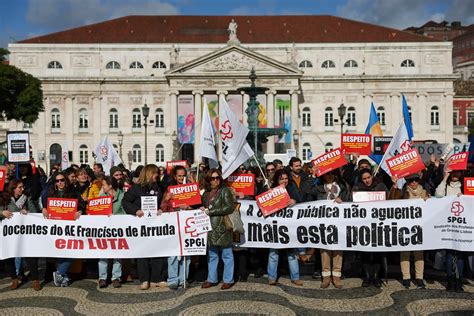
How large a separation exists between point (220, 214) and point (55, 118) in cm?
5615

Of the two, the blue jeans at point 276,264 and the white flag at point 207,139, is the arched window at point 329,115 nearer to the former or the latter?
the white flag at point 207,139

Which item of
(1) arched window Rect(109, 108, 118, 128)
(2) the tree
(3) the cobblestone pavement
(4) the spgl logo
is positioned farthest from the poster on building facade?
(4) the spgl logo

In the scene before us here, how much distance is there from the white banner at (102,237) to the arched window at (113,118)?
5258cm

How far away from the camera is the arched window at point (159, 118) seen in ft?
198

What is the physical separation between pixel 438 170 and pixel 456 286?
428 cm

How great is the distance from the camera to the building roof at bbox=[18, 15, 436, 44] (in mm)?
61688

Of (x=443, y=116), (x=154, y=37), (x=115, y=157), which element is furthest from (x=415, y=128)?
(x=115, y=157)


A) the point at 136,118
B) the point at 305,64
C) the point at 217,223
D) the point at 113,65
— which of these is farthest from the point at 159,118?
the point at 217,223

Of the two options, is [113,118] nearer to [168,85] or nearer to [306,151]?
[168,85]

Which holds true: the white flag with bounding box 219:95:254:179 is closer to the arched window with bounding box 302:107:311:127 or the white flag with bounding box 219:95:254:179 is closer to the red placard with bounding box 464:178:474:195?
the red placard with bounding box 464:178:474:195


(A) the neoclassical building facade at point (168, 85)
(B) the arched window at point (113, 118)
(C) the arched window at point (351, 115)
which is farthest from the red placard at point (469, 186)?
(B) the arched window at point (113, 118)

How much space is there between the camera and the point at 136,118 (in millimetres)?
60625

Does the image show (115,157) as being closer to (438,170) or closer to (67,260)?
(67,260)

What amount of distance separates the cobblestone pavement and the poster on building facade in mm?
48209
